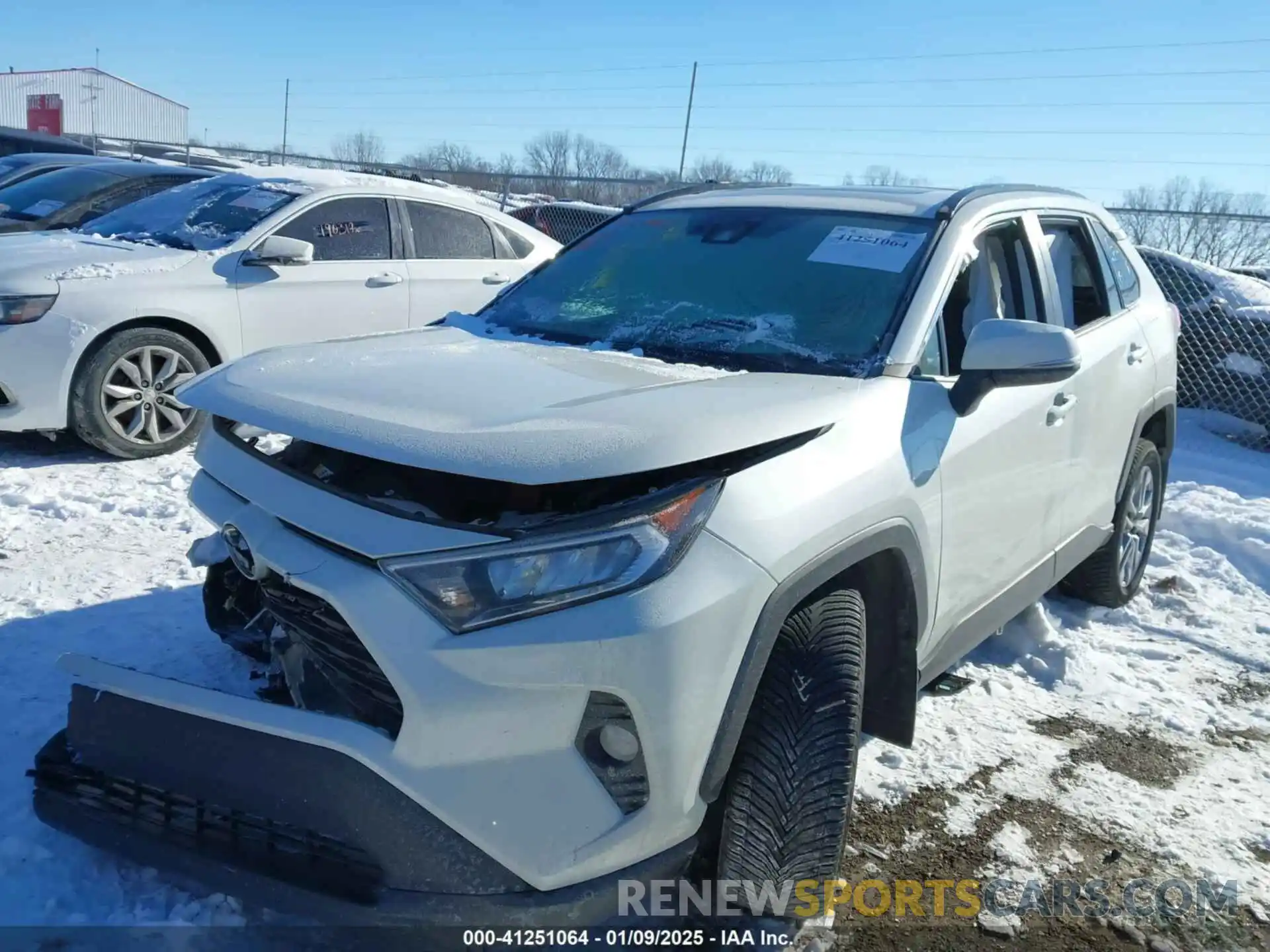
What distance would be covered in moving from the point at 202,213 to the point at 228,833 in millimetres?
5398

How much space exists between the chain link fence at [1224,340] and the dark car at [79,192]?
26.4 ft

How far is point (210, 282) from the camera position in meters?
6.07

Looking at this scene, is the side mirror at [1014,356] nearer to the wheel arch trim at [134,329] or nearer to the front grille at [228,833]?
the front grille at [228,833]

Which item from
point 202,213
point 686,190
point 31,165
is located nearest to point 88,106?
point 31,165

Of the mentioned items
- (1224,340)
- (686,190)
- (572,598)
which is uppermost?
(686,190)

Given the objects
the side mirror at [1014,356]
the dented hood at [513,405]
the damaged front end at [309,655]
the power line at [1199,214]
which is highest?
the power line at [1199,214]

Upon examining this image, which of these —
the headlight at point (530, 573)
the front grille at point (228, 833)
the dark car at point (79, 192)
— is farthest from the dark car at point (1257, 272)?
the front grille at point (228, 833)

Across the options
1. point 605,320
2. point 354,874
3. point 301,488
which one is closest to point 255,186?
point 605,320

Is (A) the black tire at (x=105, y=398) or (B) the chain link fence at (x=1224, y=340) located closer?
(A) the black tire at (x=105, y=398)

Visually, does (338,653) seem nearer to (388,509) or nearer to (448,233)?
(388,509)

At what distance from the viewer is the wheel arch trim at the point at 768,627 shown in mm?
2174

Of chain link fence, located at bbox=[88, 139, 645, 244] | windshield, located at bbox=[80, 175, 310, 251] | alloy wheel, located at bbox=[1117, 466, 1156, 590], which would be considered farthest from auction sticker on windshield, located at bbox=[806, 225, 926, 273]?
chain link fence, located at bbox=[88, 139, 645, 244]

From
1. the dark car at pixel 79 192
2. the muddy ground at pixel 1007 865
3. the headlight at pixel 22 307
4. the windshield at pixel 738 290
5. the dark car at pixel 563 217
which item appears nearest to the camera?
the muddy ground at pixel 1007 865

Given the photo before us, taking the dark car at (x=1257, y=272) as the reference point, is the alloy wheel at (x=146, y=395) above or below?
below
